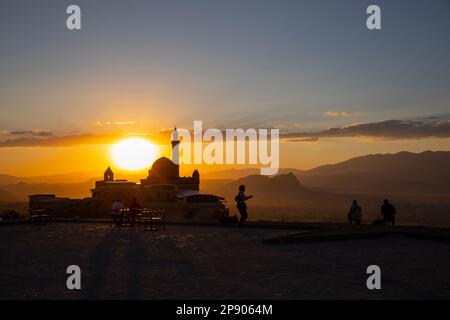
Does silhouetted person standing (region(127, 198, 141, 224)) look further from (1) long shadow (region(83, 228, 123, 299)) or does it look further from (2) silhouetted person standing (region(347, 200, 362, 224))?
(2) silhouetted person standing (region(347, 200, 362, 224))

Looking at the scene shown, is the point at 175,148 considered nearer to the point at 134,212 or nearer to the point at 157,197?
the point at 157,197

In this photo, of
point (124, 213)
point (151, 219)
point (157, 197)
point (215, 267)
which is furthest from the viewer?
point (157, 197)

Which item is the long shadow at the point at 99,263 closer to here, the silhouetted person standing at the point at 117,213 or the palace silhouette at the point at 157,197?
the silhouetted person standing at the point at 117,213

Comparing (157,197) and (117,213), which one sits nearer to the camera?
(117,213)

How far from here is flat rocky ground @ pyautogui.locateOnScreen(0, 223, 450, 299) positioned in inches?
352

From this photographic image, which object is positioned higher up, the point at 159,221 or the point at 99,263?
the point at 159,221

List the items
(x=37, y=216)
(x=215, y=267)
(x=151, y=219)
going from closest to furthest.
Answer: (x=215, y=267) < (x=151, y=219) < (x=37, y=216)

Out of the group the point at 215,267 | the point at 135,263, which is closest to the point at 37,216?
the point at 135,263

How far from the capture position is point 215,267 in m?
11.4

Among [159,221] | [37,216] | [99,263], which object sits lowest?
[99,263]

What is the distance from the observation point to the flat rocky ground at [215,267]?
8.93 metres

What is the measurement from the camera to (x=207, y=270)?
36.2 ft

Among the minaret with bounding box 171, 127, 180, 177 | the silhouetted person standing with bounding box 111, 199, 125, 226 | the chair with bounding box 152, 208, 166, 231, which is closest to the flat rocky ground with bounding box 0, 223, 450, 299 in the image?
the chair with bounding box 152, 208, 166, 231
